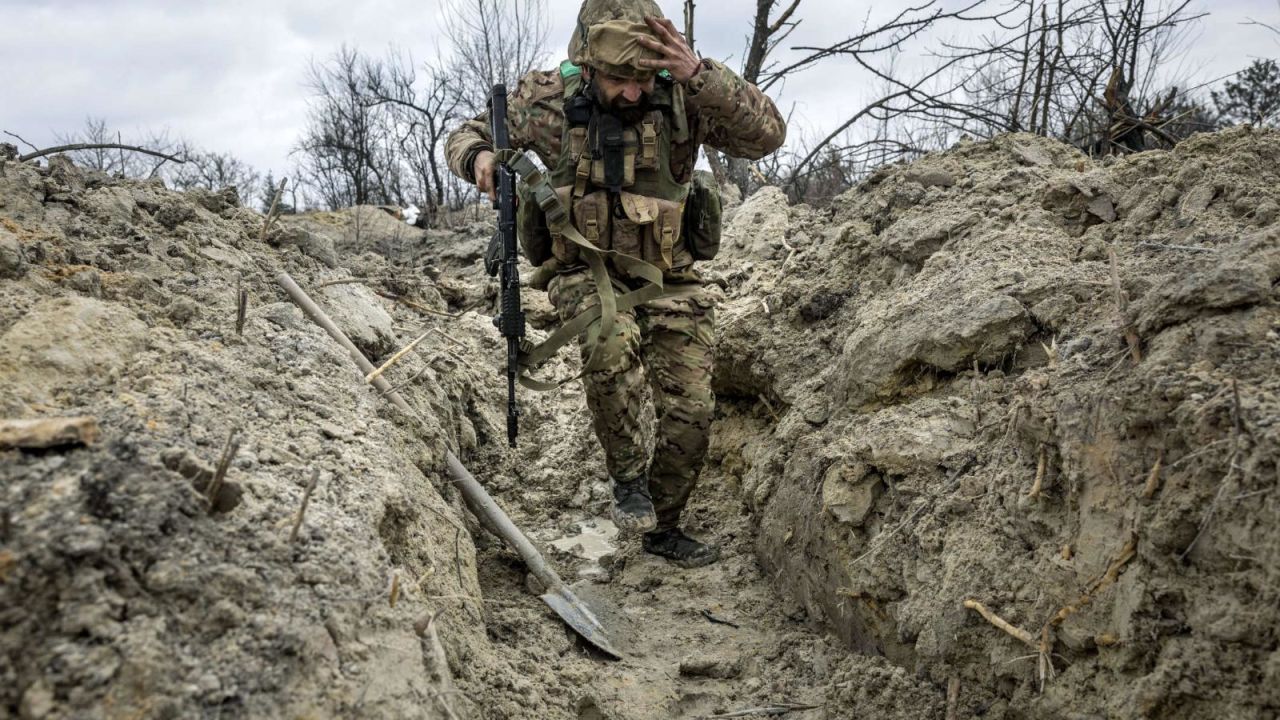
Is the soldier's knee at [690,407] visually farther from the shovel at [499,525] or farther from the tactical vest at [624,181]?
the shovel at [499,525]

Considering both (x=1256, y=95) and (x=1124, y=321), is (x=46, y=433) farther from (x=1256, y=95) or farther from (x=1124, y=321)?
(x=1256, y=95)

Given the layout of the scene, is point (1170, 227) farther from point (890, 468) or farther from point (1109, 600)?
point (1109, 600)

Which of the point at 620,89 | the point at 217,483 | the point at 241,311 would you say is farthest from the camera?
the point at 620,89

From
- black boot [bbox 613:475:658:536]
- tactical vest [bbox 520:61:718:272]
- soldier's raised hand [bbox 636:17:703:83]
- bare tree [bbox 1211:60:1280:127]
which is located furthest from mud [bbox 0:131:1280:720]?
bare tree [bbox 1211:60:1280:127]

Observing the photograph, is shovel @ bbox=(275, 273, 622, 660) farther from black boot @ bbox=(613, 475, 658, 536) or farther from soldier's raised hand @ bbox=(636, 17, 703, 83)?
soldier's raised hand @ bbox=(636, 17, 703, 83)

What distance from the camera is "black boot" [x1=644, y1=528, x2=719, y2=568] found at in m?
3.78

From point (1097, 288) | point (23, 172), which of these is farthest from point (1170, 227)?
point (23, 172)

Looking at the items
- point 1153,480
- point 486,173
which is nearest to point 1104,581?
point 1153,480

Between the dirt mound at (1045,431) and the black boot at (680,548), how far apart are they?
0.28m

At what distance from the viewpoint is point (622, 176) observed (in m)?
3.53

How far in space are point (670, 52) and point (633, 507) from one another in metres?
1.81

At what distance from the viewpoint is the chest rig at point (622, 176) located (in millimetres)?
3518

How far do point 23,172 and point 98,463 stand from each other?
199cm

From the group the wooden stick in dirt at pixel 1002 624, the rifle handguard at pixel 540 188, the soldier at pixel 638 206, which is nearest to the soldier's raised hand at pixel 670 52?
the soldier at pixel 638 206
